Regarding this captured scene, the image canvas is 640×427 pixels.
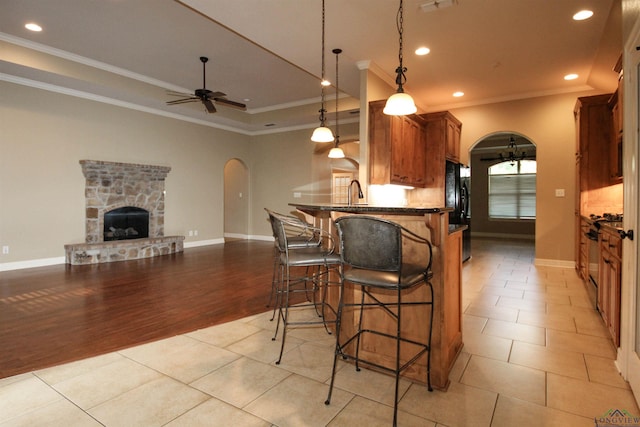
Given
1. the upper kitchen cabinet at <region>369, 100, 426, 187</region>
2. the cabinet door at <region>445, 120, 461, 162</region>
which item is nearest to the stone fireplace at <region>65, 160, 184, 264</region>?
the upper kitchen cabinet at <region>369, 100, 426, 187</region>

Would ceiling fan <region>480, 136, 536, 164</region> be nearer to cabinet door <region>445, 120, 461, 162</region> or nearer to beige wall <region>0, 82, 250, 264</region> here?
cabinet door <region>445, 120, 461, 162</region>

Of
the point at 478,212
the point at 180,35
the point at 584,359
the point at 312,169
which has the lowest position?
the point at 584,359

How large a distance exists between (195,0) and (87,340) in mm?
3163

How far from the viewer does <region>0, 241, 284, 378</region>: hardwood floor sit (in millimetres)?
2629

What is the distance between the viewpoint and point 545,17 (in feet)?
11.8

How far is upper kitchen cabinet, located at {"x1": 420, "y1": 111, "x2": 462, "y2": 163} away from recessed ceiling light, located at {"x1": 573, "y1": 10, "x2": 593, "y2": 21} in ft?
7.41

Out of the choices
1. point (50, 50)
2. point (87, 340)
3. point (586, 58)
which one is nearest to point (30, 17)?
point (50, 50)

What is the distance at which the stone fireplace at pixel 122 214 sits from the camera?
603 cm

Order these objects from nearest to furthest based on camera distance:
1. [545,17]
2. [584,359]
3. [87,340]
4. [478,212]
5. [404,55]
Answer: [584,359] < [87,340] < [545,17] < [404,55] < [478,212]

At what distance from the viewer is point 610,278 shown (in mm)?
2633

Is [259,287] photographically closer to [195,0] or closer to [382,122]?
[382,122]

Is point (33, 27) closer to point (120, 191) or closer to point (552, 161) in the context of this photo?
point (120, 191)

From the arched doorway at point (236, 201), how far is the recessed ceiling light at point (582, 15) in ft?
24.6

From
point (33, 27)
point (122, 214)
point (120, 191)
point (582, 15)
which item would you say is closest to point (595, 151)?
point (582, 15)
